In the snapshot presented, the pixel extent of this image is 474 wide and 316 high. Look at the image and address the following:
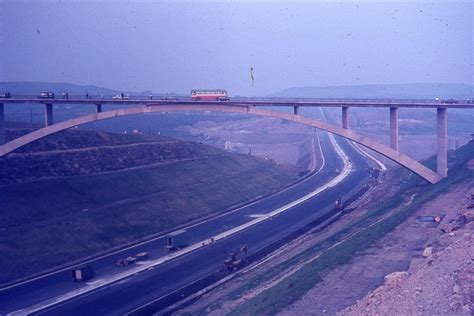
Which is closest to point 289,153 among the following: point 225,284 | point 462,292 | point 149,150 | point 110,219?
point 149,150

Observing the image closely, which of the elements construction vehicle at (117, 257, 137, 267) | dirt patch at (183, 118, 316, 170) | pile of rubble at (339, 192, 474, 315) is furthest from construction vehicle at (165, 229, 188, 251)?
dirt patch at (183, 118, 316, 170)

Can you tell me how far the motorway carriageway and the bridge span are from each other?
27.7 feet

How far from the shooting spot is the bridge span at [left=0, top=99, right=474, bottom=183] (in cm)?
4200

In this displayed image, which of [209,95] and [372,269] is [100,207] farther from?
[372,269]

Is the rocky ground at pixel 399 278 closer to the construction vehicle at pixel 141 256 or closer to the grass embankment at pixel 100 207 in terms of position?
the construction vehicle at pixel 141 256

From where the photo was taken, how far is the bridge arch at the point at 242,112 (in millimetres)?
41969

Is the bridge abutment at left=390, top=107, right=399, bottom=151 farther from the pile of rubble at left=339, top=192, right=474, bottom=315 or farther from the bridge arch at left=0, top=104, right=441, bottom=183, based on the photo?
the pile of rubble at left=339, top=192, right=474, bottom=315

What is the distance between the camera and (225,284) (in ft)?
97.6

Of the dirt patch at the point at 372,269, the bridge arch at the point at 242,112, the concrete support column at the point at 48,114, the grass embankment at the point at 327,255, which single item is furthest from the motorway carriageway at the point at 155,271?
the concrete support column at the point at 48,114

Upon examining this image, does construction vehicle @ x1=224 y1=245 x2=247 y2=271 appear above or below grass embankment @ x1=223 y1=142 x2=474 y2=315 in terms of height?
below

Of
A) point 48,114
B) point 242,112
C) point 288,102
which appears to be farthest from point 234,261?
point 48,114

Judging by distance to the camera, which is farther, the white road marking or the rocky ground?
the white road marking

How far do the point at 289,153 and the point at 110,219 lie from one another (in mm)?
72495

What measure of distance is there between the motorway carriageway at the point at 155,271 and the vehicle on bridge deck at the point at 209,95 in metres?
9.92
